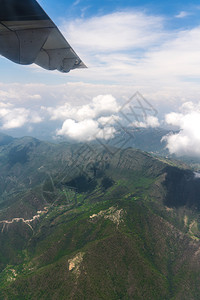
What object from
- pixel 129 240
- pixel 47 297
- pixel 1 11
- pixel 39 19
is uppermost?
pixel 39 19

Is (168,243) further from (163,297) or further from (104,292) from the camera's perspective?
(104,292)

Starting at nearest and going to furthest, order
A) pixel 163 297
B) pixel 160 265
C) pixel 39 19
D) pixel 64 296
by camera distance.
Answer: pixel 39 19 → pixel 64 296 → pixel 163 297 → pixel 160 265

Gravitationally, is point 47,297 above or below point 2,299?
above

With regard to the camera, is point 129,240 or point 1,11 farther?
point 129,240

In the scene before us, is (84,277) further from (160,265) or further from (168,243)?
(168,243)

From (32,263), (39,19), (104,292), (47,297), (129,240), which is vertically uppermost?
(39,19)

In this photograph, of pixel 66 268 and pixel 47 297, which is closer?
pixel 47 297

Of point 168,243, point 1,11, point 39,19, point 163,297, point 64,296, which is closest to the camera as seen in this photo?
point 1,11

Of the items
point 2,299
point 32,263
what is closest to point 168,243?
point 32,263

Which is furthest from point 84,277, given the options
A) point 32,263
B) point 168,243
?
point 168,243
